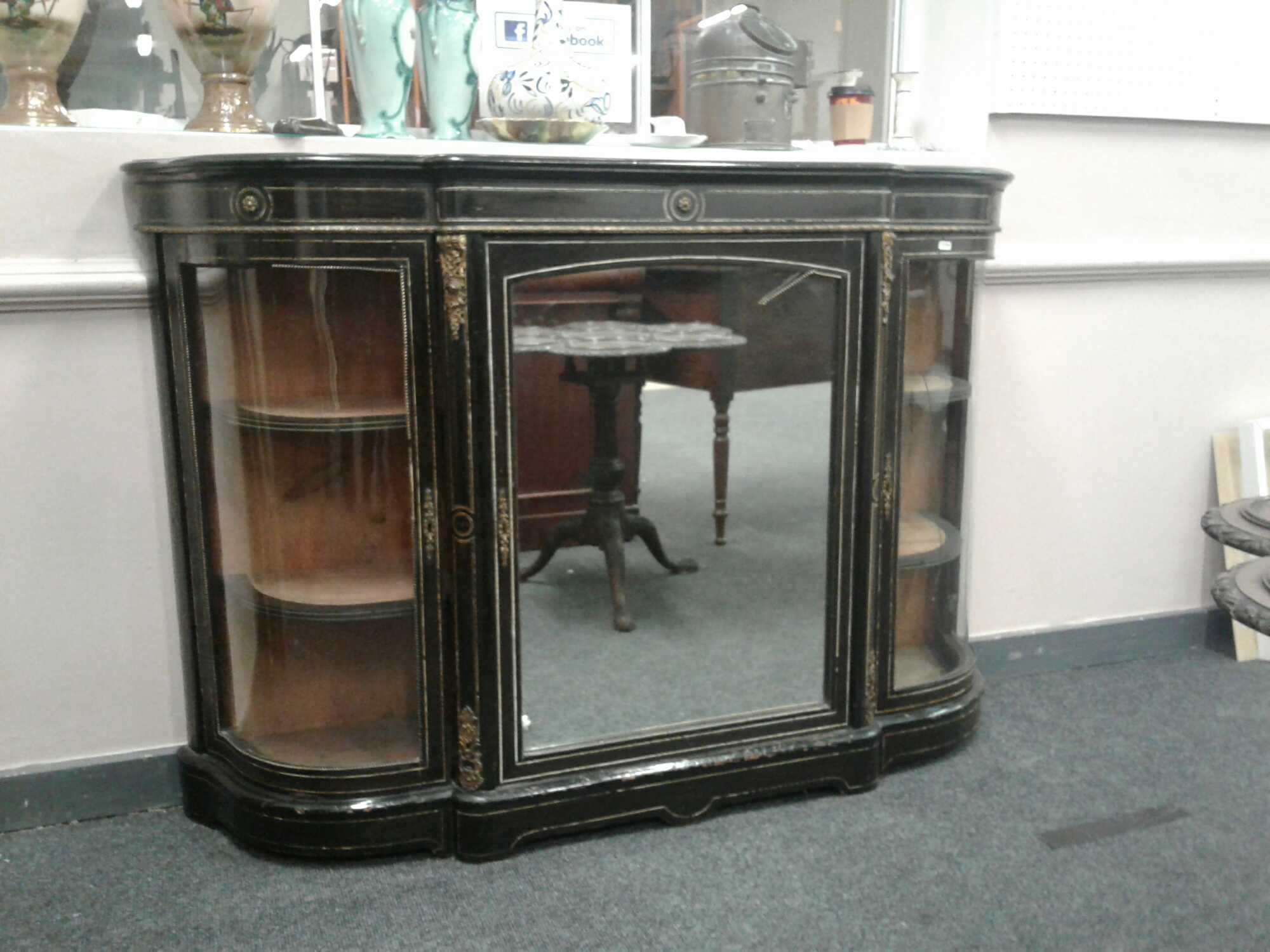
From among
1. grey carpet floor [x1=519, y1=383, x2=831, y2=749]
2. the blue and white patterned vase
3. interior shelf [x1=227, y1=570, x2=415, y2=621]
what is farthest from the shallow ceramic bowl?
interior shelf [x1=227, y1=570, x2=415, y2=621]

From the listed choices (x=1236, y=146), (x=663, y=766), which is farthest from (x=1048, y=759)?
(x=1236, y=146)

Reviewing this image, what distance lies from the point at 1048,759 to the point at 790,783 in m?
0.50

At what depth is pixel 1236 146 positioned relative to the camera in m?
2.30

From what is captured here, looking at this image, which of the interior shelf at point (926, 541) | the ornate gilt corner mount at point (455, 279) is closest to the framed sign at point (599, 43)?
the ornate gilt corner mount at point (455, 279)

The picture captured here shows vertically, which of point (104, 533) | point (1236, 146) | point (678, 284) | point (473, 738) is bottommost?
point (473, 738)

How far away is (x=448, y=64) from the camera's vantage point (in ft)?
5.79

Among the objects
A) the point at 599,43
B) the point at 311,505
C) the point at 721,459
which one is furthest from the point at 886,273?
the point at 311,505

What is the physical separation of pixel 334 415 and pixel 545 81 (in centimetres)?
61

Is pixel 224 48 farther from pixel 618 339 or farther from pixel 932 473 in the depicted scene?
pixel 932 473

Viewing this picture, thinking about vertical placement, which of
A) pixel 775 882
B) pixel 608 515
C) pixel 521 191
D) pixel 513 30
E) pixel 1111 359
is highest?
pixel 513 30

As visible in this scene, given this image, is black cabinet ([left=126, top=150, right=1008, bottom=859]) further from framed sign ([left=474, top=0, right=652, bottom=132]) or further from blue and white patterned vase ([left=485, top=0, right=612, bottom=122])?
framed sign ([left=474, top=0, right=652, bottom=132])

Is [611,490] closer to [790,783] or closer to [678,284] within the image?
[678,284]

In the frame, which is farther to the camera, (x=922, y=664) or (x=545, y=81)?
(x=922, y=664)

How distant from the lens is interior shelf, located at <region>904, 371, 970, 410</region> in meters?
1.83
